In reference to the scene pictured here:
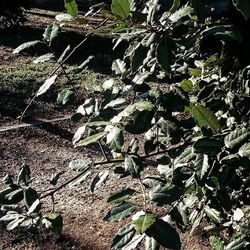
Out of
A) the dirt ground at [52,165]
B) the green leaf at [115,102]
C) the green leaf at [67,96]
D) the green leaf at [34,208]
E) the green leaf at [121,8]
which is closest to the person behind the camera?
the green leaf at [121,8]

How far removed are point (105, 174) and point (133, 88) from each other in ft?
0.86

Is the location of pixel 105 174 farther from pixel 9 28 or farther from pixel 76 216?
pixel 9 28

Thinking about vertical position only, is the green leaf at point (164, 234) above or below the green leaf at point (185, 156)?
above

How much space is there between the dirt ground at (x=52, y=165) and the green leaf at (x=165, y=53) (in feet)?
8.11

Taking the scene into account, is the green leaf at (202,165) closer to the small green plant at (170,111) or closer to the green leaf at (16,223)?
the small green plant at (170,111)

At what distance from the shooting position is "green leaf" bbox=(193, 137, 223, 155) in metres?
1.14

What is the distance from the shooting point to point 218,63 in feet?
4.87

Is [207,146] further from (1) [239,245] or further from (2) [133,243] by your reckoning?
(1) [239,245]

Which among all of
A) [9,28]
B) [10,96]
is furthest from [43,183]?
[9,28]

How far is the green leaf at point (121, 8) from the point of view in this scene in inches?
41.1

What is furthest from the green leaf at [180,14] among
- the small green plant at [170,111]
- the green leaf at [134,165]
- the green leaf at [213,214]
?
the green leaf at [213,214]

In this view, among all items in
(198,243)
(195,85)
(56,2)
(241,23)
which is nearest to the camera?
(241,23)

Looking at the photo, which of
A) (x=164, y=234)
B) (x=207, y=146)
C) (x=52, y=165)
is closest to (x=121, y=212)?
(x=164, y=234)

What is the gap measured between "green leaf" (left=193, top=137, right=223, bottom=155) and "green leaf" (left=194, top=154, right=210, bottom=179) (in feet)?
0.25
